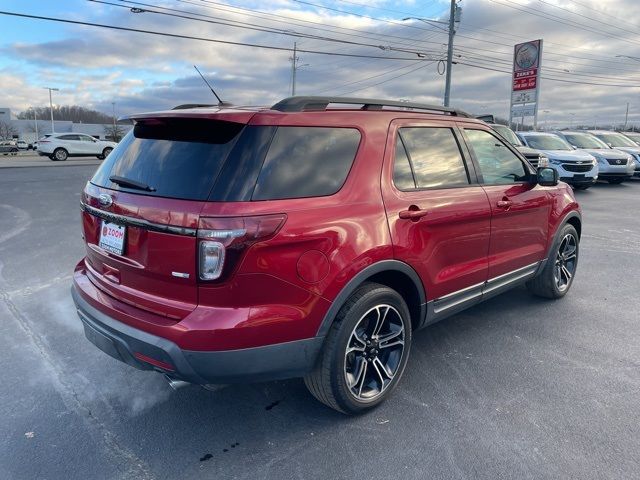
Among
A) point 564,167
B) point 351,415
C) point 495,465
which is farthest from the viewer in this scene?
point 564,167

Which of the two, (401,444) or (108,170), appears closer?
(401,444)

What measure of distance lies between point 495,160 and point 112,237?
9.73 ft

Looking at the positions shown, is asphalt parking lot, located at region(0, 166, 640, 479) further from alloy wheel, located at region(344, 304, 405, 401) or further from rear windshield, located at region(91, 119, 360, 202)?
rear windshield, located at region(91, 119, 360, 202)

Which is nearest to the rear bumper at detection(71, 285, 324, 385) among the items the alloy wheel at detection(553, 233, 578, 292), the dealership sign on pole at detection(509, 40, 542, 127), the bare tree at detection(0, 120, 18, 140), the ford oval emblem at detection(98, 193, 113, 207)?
the ford oval emblem at detection(98, 193, 113, 207)

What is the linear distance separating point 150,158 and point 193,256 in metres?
0.77

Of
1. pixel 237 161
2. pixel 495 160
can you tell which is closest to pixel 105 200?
pixel 237 161

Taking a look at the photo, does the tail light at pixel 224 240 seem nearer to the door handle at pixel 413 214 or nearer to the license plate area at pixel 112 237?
the license plate area at pixel 112 237

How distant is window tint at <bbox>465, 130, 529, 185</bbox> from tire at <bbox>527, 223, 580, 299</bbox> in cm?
90

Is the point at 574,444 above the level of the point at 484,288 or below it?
below

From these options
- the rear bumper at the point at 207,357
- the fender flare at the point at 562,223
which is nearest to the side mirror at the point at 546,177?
the fender flare at the point at 562,223

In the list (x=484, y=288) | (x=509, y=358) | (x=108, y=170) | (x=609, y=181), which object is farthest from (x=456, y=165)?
A: (x=609, y=181)

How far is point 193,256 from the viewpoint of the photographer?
234 centimetres

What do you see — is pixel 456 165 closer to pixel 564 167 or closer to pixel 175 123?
pixel 175 123

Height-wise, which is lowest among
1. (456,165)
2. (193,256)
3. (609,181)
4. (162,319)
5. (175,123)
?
(609,181)
